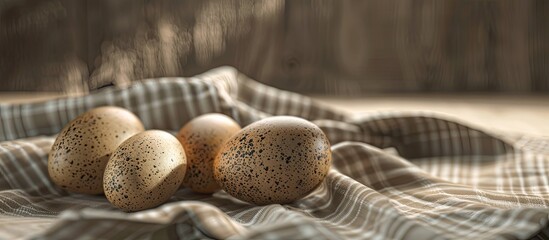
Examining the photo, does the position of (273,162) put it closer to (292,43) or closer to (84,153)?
(84,153)

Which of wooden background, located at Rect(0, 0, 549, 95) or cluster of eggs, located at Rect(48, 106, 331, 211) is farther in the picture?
wooden background, located at Rect(0, 0, 549, 95)

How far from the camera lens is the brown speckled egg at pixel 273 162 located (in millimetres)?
668

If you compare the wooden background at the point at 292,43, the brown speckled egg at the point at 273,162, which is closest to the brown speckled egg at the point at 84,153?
the brown speckled egg at the point at 273,162

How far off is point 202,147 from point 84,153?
0.13 meters

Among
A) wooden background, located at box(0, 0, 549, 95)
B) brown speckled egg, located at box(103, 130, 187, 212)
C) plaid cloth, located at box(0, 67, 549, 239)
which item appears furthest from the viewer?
wooden background, located at box(0, 0, 549, 95)

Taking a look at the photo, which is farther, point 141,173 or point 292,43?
point 292,43

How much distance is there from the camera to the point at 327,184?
745 mm

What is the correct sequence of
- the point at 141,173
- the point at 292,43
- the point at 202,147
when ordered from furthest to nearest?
the point at 292,43, the point at 202,147, the point at 141,173

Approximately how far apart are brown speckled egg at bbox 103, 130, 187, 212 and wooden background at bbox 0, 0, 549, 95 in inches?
37.4

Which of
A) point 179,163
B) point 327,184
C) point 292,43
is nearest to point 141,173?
point 179,163

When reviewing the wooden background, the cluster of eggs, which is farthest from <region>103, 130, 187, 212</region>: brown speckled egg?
the wooden background

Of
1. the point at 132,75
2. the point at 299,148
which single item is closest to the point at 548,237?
the point at 299,148

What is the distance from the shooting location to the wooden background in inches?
62.8

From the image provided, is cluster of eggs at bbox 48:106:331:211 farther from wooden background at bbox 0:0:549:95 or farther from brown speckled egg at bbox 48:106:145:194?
wooden background at bbox 0:0:549:95
